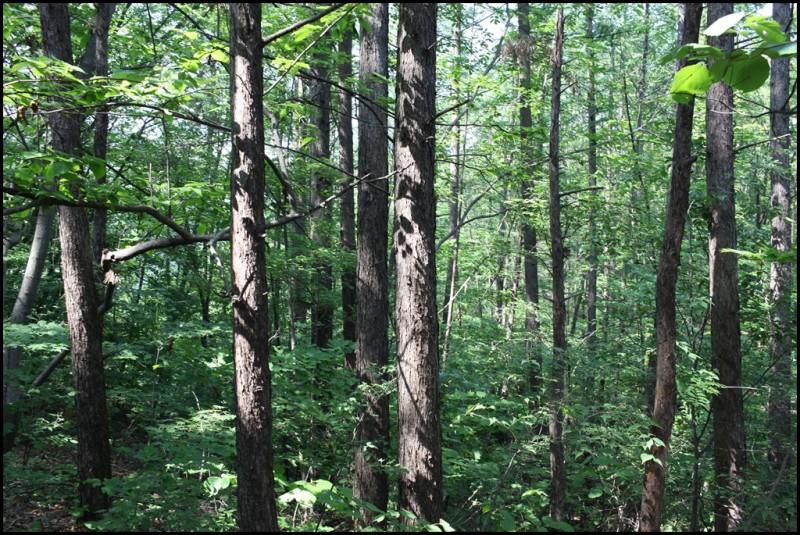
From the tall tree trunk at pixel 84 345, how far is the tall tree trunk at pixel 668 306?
5.69 m

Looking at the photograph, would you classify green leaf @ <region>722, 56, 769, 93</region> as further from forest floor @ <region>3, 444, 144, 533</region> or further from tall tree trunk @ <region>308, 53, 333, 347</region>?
tall tree trunk @ <region>308, 53, 333, 347</region>

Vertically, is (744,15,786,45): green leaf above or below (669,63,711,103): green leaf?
above

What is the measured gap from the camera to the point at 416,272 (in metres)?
4.62

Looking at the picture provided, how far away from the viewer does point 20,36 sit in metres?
6.84

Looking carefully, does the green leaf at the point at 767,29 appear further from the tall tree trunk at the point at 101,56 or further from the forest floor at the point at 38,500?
the forest floor at the point at 38,500

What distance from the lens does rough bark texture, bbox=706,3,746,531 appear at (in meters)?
7.29

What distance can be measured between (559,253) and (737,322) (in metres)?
2.77

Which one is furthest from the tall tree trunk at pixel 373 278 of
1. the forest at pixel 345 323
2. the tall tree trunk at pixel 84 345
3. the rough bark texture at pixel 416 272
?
the tall tree trunk at pixel 84 345

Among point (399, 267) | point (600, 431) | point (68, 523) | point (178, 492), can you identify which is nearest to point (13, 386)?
point (68, 523)

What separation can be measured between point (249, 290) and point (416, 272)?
1529mm

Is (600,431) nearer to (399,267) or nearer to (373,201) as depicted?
(399,267)

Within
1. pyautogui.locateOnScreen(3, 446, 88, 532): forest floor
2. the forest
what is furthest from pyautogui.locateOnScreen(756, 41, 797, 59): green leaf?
pyautogui.locateOnScreen(3, 446, 88, 532): forest floor

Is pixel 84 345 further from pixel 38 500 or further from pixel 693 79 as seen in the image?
pixel 693 79

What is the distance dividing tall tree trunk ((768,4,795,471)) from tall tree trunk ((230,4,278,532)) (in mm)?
6158
